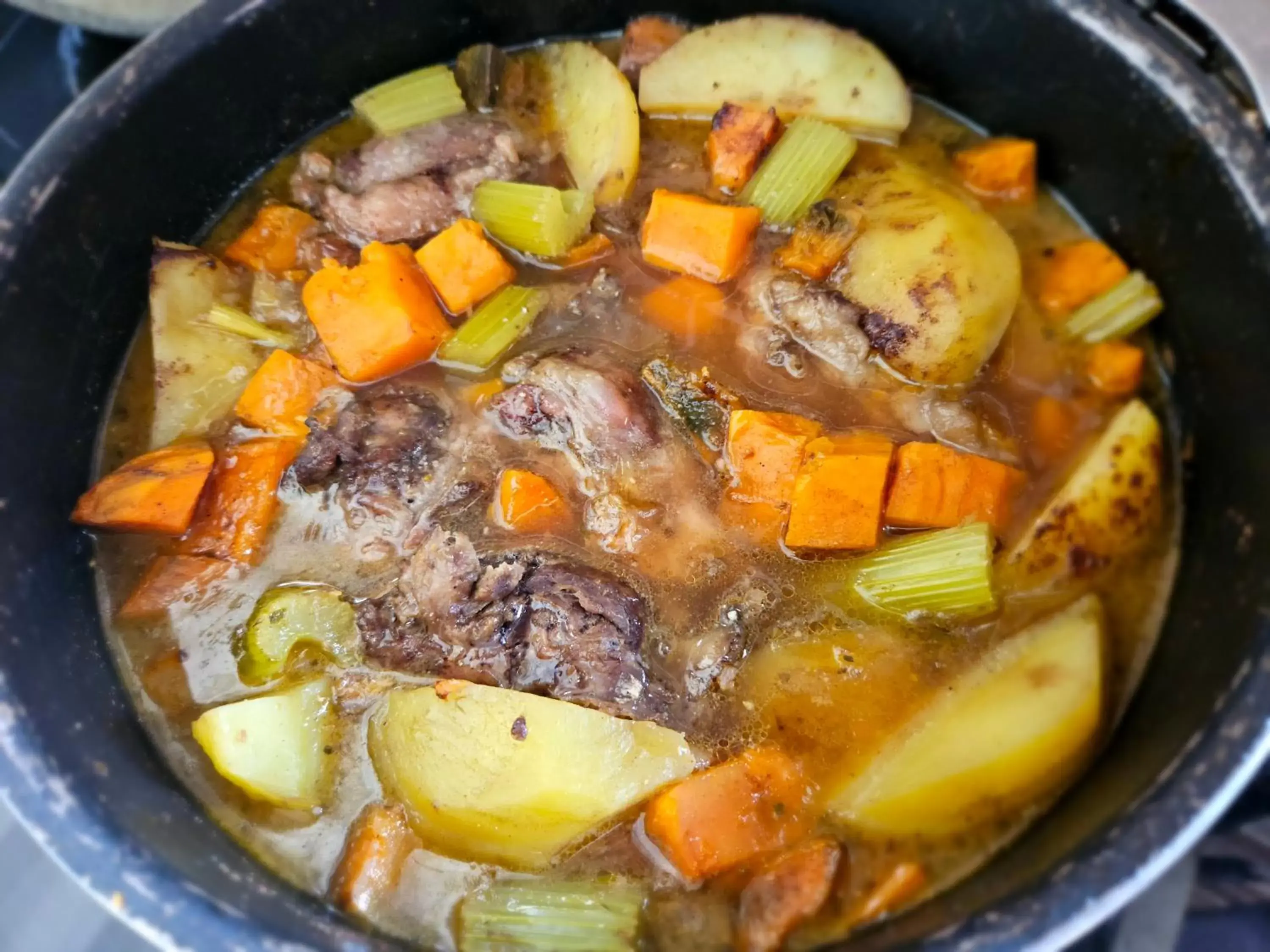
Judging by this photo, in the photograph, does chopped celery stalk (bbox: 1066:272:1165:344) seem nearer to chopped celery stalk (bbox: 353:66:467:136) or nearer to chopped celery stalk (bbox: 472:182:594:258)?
chopped celery stalk (bbox: 472:182:594:258)

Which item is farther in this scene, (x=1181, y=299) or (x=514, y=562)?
(x=1181, y=299)

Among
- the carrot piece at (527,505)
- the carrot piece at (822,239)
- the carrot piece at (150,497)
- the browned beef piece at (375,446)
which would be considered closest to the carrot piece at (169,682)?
the carrot piece at (150,497)

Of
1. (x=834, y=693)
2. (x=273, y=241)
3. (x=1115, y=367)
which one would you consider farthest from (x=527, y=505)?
(x=1115, y=367)

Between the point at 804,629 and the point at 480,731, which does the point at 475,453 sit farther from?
the point at 804,629

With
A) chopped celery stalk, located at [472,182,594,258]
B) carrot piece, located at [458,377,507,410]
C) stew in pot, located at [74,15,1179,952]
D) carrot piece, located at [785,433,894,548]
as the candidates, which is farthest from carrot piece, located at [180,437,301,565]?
carrot piece, located at [785,433,894,548]

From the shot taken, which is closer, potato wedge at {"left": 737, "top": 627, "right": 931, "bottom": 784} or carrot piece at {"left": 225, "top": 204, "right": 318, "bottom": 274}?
potato wedge at {"left": 737, "top": 627, "right": 931, "bottom": 784}

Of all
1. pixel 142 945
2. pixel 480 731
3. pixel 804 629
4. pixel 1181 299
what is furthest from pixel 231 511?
pixel 1181 299
